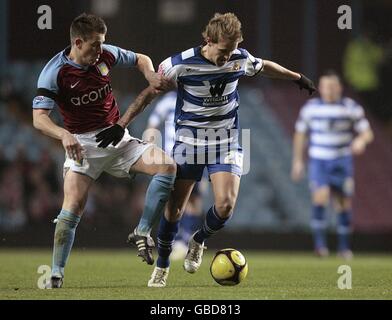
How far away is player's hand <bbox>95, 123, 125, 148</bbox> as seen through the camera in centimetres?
738

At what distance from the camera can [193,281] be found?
26.8 ft

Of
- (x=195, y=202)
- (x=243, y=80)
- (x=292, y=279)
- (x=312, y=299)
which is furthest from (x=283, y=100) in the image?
(x=312, y=299)

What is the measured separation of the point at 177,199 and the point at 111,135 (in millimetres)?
767

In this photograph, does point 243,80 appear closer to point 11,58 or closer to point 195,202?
point 11,58

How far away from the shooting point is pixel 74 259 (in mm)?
11328

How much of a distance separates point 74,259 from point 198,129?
3977 mm

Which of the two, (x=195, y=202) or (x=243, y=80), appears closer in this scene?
(x=195, y=202)

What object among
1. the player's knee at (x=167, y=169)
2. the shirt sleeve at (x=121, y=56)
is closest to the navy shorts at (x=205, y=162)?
the player's knee at (x=167, y=169)

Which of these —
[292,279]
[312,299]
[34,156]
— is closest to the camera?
[312,299]

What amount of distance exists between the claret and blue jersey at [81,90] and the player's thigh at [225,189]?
91cm

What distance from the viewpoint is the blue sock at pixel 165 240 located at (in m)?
7.68

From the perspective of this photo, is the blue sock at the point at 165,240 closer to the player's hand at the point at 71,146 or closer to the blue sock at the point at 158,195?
the blue sock at the point at 158,195

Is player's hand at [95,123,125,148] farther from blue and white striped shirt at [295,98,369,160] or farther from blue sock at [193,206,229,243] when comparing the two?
blue and white striped shirt at [295,98,369,160]

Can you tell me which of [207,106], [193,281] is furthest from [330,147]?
[207,106]
